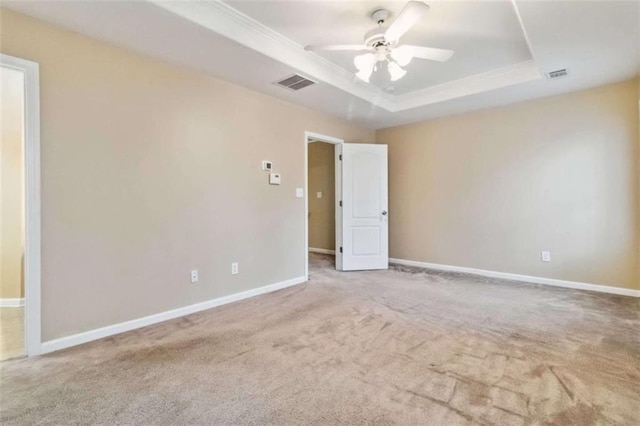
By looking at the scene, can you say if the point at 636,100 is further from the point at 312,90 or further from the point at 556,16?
the point at 312,90

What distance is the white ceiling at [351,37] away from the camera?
2.25m

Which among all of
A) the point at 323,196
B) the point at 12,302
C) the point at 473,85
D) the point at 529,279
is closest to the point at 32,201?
the point at 12,302

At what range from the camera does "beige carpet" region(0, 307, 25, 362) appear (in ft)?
7.40

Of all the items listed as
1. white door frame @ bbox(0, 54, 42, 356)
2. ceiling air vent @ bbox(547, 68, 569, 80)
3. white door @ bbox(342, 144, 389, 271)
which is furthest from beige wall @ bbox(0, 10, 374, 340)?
ceiling air vent @ bbox(547, 68, 569, 80)

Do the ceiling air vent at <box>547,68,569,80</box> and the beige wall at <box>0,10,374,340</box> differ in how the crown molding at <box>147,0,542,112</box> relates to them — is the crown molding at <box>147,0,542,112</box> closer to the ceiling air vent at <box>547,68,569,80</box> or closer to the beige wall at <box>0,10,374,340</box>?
the ceiling air vent at <box>547,68,569,80</box>

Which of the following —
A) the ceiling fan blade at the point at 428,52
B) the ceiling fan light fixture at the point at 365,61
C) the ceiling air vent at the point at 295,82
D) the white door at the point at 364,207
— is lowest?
the white door at the point at 364,207

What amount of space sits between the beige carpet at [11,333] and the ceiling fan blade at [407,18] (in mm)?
3486

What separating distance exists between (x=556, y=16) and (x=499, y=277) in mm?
3259

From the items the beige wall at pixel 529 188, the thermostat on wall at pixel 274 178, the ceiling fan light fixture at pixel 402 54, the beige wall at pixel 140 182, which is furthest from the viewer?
the thermostat on wall at pixel 274 178

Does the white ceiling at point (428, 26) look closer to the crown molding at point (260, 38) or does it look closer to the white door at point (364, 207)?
the crown molding at point (260, 38)

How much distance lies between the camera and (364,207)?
5.05 m

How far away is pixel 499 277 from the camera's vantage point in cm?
441

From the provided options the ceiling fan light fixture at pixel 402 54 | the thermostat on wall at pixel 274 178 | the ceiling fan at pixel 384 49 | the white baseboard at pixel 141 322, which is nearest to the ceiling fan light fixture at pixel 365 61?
the ceiling fan at pixel 384 49

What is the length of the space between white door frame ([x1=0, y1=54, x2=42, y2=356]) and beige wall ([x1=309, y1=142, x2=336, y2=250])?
4.83 m
